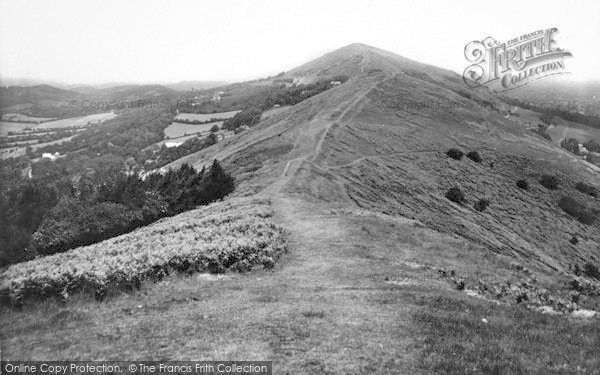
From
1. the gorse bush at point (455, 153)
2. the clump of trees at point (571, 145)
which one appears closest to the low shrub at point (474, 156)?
the gorse bush at point (455, 153)

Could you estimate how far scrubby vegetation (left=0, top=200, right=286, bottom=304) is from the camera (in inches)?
603

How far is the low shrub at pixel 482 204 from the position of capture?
51.4 m

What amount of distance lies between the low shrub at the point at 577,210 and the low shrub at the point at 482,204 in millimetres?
15185

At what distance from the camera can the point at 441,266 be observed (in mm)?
22422

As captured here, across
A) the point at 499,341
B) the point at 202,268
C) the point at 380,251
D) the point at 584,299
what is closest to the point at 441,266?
the point at 380,251

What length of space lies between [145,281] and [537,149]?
86.7 metres

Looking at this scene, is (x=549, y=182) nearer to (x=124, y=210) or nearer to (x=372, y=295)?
Answer: (x=372, y=295)

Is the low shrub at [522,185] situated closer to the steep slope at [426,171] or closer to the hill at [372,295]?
the steep slope at [426,171]

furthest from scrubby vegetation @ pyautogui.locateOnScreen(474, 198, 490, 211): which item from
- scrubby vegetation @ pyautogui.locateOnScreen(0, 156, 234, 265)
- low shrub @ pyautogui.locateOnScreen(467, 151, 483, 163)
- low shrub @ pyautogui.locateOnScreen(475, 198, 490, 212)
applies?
scrubby vegetation @ pyautogui.locateOnScreen(0, 156, 234, 265)

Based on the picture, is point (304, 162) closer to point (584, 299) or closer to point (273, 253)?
point (273, 253)

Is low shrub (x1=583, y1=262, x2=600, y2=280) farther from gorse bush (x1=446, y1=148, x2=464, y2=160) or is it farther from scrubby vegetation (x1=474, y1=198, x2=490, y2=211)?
gorse bush (x1=446, y1=148, x2=464, y2=160)

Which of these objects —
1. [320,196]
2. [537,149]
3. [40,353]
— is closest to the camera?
[40,353]

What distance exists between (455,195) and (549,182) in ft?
79.4

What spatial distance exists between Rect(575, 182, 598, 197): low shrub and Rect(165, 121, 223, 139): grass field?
123 metres
